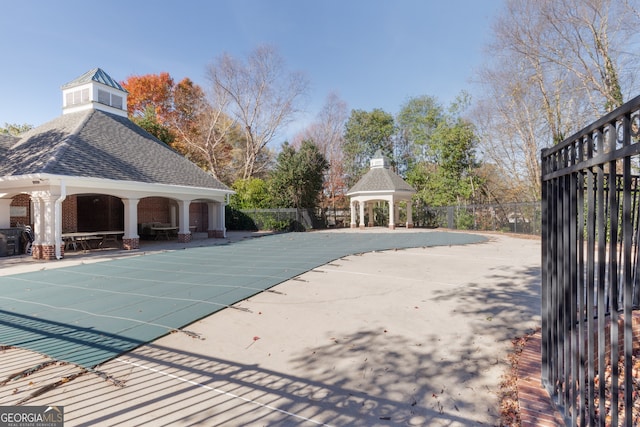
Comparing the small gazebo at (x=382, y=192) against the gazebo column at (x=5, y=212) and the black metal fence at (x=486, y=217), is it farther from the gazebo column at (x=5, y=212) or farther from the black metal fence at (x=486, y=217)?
the gazebo column at (x=5, y=212)

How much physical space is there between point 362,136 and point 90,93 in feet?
85.6

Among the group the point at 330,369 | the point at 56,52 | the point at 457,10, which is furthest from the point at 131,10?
the point at 330,369

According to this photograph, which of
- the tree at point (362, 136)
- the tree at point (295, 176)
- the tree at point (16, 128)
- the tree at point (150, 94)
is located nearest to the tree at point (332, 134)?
the tree at point (362, 136)

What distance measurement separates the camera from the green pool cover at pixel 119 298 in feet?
13.5

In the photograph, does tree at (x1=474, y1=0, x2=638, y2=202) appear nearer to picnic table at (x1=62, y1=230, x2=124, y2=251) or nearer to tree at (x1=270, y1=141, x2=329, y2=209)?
tree at (x1=270, y1=141, x2=329, y2=209)

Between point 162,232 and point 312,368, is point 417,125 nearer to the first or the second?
point 162,232

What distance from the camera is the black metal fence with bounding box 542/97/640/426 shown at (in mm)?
1485

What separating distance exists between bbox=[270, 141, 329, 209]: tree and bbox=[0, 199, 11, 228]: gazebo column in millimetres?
15568

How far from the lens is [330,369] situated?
136 inches

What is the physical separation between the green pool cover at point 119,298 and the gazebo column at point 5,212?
637cm

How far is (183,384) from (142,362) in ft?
2.49

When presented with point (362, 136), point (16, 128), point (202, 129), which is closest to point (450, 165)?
point (362, 136)

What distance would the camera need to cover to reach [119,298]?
598 cm

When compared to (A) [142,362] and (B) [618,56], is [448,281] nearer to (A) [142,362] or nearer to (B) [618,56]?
(A) [142,362]
